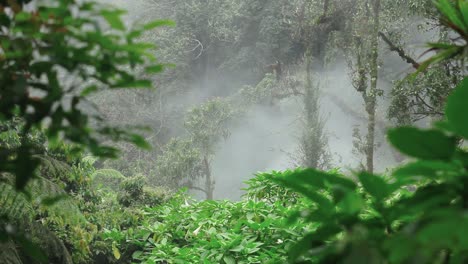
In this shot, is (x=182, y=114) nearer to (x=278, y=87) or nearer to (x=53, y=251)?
(x=278, y=87)

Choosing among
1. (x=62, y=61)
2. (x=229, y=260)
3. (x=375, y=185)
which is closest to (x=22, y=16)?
(x=62, y=61)

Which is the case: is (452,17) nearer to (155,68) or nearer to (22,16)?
(155,68)

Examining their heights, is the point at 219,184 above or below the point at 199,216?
above

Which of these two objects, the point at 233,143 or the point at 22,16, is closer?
the point at 22,16

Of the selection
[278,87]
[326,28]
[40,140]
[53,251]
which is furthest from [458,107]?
[278,87]

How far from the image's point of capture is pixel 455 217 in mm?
279

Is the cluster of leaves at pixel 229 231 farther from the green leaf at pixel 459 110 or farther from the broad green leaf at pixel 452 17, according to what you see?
the green leaf at pixel 459 110

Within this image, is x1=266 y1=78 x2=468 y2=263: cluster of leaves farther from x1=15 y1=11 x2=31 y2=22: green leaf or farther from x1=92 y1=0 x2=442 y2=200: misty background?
x1=92 y1=0 x2=442 y2=200: misty background

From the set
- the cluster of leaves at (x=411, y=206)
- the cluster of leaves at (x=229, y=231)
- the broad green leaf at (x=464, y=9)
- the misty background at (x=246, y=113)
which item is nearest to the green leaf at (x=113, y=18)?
the cluster of leaves at (x=411, y=206)

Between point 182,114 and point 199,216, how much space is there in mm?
15445

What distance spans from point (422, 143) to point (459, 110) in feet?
0.11

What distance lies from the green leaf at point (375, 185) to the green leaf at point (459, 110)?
0.20 feet

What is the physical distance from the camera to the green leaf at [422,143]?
0.38m

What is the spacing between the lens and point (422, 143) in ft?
1.27
